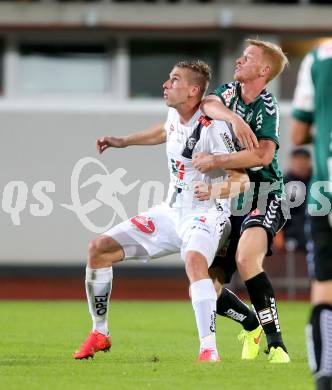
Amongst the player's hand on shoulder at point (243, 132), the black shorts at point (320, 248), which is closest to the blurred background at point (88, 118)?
the player's hand on shoulder at point (243, 132)

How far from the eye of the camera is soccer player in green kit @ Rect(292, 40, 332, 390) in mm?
5238

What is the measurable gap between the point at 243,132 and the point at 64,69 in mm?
13483

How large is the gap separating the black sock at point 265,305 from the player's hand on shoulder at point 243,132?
0.94 metres

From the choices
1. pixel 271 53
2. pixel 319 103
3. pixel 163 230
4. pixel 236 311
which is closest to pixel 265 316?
pixel 236 311

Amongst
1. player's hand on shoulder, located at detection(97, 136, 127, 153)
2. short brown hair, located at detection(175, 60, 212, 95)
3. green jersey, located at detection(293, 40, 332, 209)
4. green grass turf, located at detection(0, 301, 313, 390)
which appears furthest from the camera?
player's hand on shoulder, located at detection(97, 136, 127, 153)

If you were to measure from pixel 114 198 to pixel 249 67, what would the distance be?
36.0 ft

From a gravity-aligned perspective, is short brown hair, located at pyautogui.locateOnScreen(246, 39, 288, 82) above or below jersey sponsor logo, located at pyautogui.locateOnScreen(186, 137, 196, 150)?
above

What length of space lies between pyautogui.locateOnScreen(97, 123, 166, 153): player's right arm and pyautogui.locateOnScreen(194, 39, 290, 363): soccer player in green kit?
581 millimetres

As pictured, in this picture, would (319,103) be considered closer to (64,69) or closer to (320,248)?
(320,248)

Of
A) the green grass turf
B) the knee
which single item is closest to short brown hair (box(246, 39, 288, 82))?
the knee

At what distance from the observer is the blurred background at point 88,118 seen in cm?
1928

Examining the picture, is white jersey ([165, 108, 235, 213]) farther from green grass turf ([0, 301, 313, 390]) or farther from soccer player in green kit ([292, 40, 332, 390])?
soccer player in green kit ([292, 40, 332, 390])

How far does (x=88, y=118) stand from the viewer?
19.6 meters

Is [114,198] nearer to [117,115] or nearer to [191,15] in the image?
[117,115]
